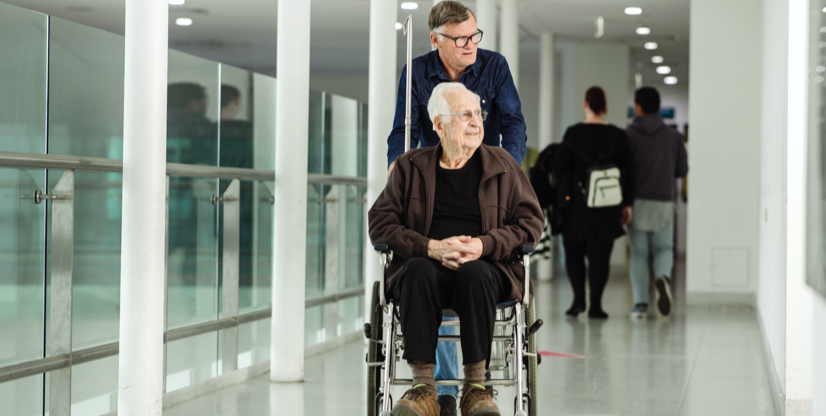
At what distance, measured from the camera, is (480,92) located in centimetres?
359

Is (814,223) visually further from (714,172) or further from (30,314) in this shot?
(714,172)

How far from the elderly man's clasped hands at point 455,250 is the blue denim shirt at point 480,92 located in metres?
0.69

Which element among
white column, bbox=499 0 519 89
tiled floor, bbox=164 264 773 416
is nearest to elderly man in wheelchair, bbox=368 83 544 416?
tiled floor, bbox=164 264 773 416

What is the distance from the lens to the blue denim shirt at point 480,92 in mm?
3570

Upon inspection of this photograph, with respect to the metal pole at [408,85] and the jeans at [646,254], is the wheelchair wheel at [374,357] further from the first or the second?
the jeans at [646,254]

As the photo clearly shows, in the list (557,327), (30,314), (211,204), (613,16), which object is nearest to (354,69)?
(613,16)

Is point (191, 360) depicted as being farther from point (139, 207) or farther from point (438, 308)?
point (438, 308)

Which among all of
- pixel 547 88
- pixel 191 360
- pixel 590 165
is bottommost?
pixel 191 360

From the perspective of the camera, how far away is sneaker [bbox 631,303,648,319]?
7305mm

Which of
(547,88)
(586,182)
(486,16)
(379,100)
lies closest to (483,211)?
(379,100)

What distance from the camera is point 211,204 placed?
464 cm

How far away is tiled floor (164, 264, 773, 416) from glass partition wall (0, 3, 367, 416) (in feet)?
1.24

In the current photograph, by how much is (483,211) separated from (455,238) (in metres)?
0.18

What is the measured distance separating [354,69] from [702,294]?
12.0 metres
